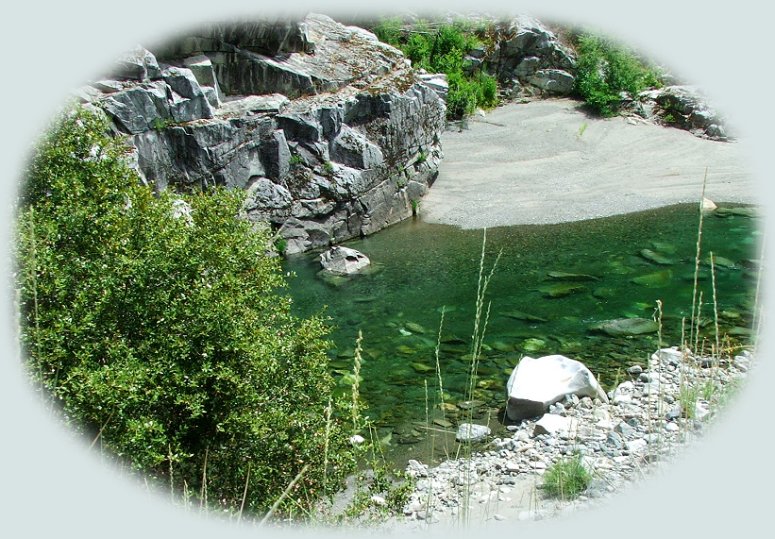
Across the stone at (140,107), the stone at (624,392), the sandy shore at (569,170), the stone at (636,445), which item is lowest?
the sandy shore at (569,170)

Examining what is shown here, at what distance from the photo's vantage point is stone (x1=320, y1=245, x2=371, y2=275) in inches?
1073

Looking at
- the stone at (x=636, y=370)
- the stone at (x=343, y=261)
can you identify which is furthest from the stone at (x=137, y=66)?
the stone at (x=636, y=370)

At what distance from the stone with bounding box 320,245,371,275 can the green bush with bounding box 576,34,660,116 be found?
25146 millimetres

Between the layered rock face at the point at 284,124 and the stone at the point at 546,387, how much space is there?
15136mm

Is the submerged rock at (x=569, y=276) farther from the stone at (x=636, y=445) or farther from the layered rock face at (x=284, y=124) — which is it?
the stone at (x=636, y=445)

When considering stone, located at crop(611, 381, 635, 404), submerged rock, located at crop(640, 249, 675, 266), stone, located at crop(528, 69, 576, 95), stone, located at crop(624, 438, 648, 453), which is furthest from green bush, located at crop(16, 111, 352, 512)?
stone, located at crop(528, 69, 576, 95)

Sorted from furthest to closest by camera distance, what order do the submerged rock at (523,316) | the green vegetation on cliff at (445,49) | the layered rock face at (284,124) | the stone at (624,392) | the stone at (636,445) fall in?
the green vegetation on cliff at (445,49) < the layered rock face at (284,124) < the submerged rock at (523,316) < the stone at (624,392) < the stone at (636,445)

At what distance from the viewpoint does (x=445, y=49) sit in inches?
1994

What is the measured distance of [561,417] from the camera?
49.4 feet

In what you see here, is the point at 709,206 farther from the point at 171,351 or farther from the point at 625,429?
the point at 171,351

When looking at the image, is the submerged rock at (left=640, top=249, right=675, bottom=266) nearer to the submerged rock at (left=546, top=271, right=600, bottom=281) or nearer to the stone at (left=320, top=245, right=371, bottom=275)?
the submerged rock at (left=546, top=271, right=600, bottom=281)

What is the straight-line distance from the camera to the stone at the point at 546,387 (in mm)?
15500

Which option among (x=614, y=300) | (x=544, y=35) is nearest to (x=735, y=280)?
(x=614, y=300)

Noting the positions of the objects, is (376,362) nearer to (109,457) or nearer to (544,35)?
(109,457)
